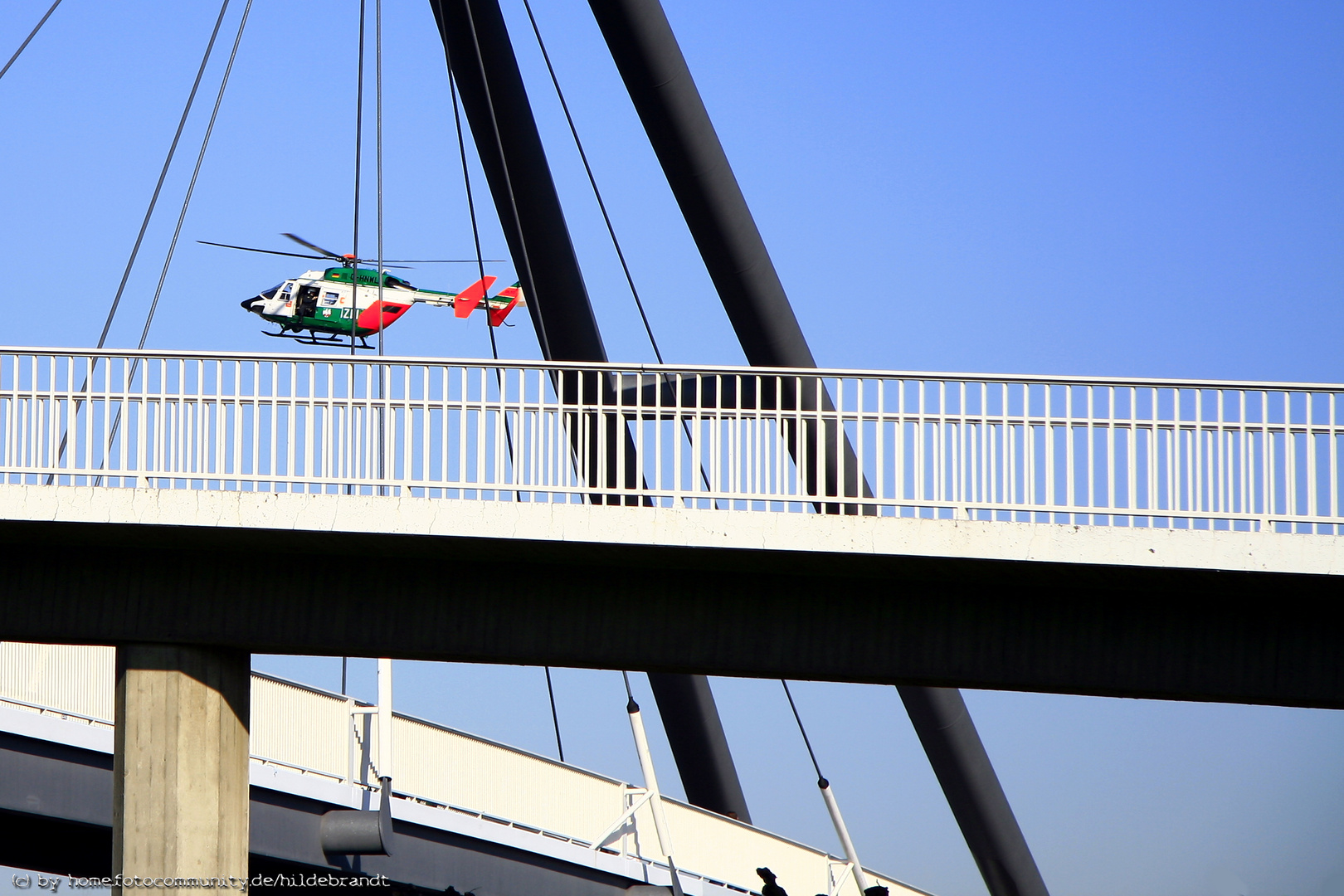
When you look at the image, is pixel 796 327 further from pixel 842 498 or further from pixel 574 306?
pixel 842 498

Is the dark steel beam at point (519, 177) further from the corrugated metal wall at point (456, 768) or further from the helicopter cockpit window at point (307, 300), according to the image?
the helicopter cockpit window at point (307, 300)

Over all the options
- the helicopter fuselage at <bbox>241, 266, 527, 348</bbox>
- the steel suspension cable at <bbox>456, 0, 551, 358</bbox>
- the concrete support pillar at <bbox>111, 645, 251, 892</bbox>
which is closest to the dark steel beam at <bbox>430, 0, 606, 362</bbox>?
the steel suspension cable at <bbox>456, 0, 551, 358</bbox>

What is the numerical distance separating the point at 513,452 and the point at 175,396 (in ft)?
10.3

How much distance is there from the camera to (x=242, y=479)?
49.7ft

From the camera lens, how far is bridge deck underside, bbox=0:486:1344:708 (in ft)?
50.5

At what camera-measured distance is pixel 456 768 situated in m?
24.2

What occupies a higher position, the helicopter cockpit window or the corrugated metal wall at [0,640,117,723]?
the helicopter cockpit window

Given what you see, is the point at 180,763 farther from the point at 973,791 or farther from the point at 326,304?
the point at 326,304

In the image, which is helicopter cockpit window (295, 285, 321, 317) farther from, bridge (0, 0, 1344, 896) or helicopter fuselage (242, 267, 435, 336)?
bridge (0, 0, 1344, 896)

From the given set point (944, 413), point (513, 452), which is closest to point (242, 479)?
point (513, 452)

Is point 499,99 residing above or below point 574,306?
above

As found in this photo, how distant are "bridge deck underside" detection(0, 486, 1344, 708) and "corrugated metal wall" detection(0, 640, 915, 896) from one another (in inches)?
177

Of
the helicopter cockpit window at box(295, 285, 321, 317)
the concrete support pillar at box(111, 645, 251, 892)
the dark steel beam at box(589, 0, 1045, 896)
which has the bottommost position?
the concrete support pillar at box(111, 645, 251, 892)

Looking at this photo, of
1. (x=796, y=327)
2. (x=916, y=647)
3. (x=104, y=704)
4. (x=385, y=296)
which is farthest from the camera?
(x=385, y=296)
